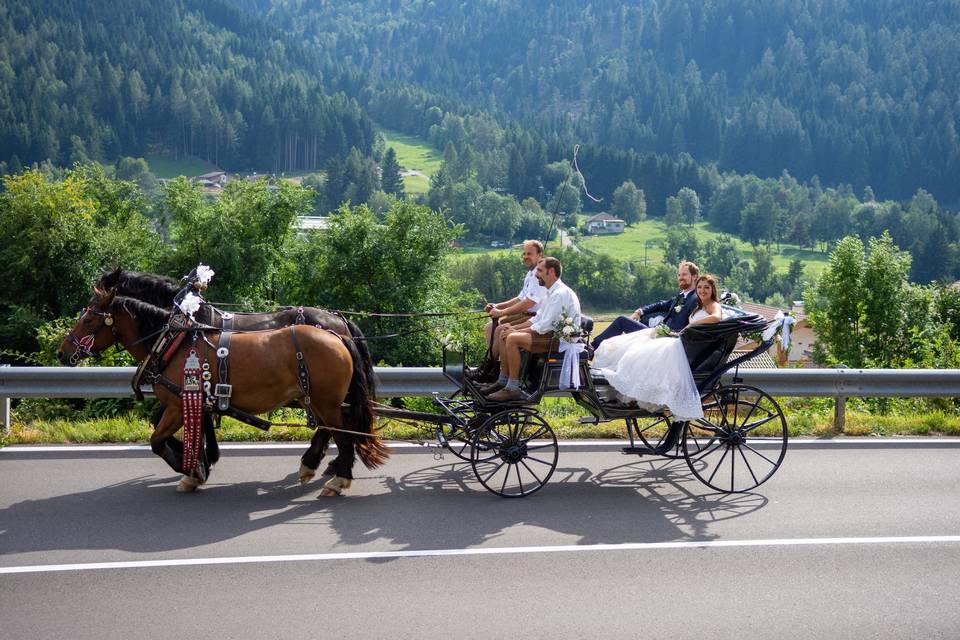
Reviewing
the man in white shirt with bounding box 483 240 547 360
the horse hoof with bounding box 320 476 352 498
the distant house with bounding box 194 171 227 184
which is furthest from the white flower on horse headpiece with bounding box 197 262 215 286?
the distant house with bounding box 194 171 227 184

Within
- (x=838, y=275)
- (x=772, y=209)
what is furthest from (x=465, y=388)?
(x=772, y=209)

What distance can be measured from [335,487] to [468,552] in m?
1.61

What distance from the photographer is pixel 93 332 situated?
26.2 feet

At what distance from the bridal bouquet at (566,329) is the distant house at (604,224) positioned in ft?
434

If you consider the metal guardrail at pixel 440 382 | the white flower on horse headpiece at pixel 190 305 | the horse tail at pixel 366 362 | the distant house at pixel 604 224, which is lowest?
the metal guardrail at pixel 440 382

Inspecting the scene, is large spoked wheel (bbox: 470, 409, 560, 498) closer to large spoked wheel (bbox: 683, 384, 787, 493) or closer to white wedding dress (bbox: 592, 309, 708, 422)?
white wedding dress (bbox: 592, 309, 708, 422)

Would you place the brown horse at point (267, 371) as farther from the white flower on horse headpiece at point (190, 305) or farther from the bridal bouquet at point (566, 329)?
the bridal bouquet at point (566, 329)

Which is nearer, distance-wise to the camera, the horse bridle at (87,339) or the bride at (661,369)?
the bride at (661,369)

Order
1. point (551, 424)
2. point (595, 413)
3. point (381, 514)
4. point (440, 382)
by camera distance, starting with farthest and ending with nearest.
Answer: point (551, 424) → point (440, 382) → point (595, 413) → point (381, 514)

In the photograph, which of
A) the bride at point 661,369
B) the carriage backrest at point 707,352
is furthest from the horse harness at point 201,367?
the carriage backrest at point 707,352

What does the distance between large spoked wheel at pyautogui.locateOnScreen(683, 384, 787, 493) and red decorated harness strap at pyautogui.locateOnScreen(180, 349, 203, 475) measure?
396 centimetres

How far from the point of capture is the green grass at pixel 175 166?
165500mm

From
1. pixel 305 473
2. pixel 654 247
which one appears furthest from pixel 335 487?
pixel 654 247

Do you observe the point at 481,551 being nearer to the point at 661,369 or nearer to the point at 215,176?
the point at 661,369
